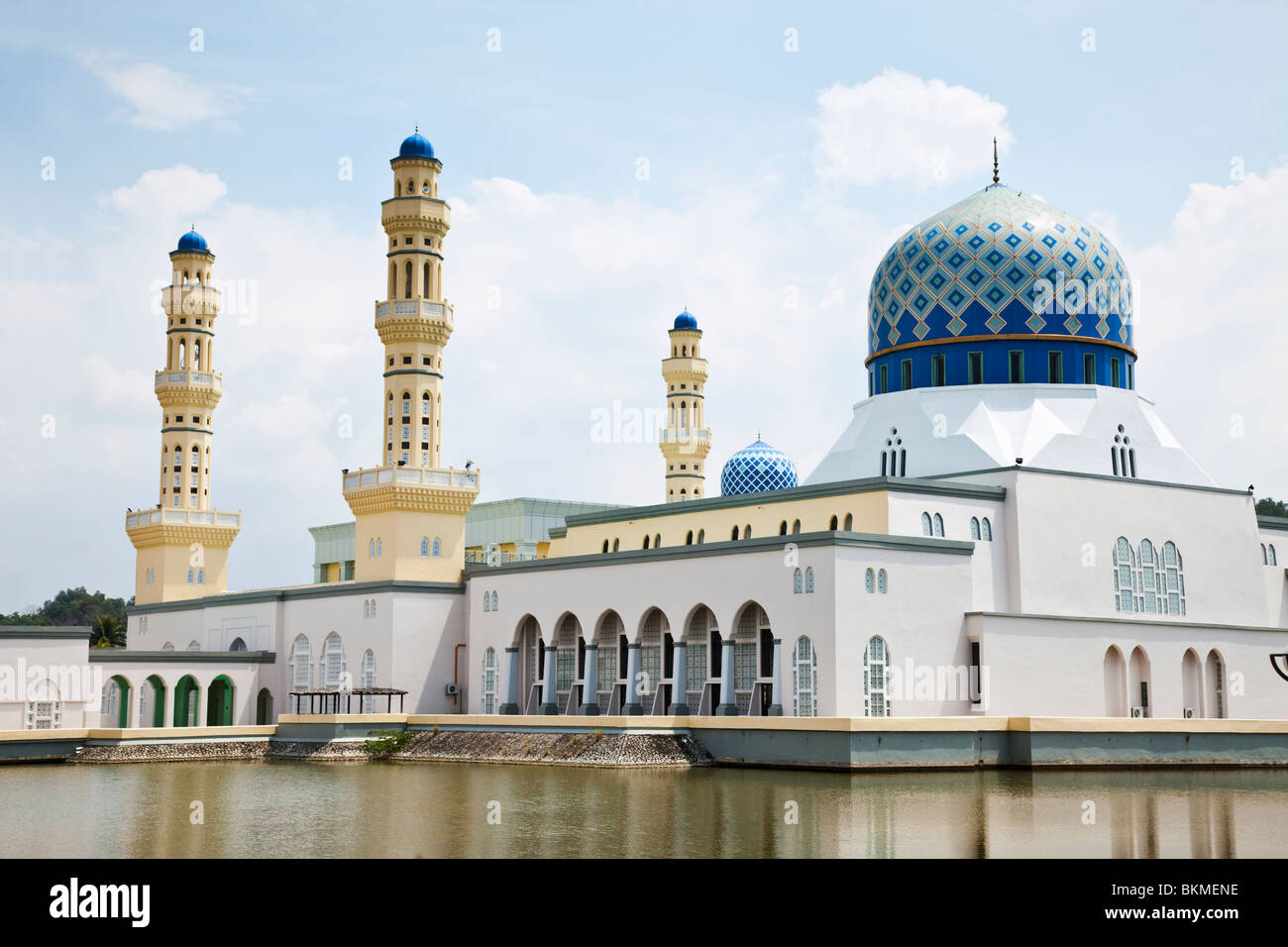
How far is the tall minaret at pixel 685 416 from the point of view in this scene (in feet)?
181

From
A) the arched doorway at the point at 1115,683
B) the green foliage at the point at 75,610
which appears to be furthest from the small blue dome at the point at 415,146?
the green foliage at the point at 75,610

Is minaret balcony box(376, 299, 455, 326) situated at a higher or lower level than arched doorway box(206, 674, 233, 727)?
higher

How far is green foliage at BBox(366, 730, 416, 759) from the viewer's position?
3616 centimetres

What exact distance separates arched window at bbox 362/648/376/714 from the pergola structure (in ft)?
0.52

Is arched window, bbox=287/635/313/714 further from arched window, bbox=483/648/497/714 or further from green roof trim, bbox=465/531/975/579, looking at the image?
green roof trim, bbox=465/531/975/579

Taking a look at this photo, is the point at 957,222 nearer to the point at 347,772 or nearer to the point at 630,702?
the point at 630,702

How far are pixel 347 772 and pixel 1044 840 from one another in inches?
653

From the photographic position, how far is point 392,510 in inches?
1615

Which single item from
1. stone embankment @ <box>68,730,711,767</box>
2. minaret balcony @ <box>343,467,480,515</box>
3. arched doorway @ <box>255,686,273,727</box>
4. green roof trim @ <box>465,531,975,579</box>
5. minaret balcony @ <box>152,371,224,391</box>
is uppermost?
minaret balcony @ <box>152,371,224,391</box>

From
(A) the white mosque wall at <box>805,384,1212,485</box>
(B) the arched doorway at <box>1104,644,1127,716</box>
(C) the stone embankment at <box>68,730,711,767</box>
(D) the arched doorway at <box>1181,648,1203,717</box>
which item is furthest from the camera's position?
(A) the white mosque wall at <box>805,384,1212,485</box>

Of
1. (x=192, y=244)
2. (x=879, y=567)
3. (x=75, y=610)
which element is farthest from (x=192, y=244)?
(x=75, y=610)

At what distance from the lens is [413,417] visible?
41.3m

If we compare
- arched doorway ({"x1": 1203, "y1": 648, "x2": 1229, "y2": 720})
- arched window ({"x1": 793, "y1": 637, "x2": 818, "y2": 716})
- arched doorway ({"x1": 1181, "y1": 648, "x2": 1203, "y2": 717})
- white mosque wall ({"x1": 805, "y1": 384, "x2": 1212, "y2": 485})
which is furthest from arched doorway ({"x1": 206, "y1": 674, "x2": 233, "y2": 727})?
arched doorway ({"x1": 1203, "y1": 648, "x2": 1229, "y2": 720})
